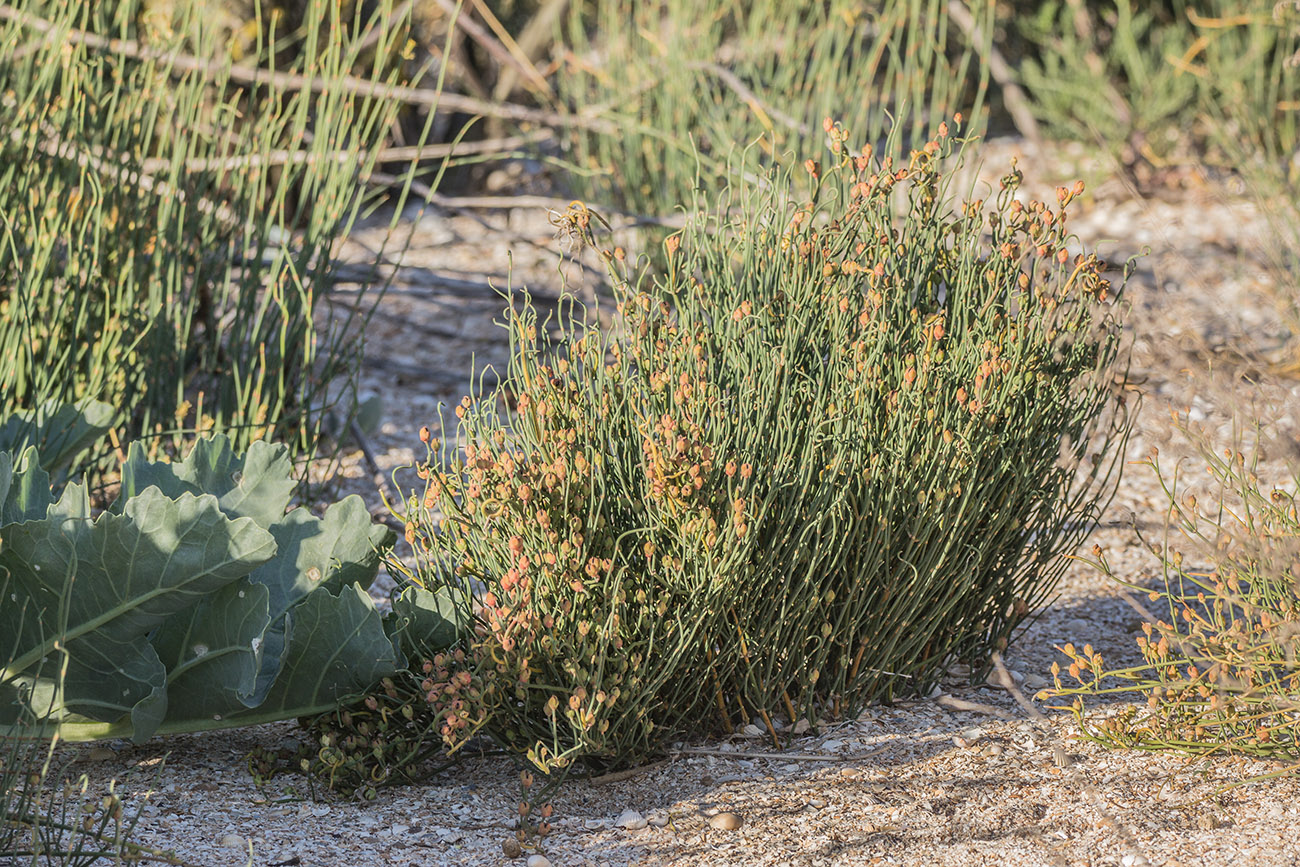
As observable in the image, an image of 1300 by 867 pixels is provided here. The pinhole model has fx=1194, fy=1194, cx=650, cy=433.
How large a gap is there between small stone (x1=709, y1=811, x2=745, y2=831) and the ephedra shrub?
15 centimetres

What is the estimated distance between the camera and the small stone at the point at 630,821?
5.07 ft

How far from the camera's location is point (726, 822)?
1.52 metres

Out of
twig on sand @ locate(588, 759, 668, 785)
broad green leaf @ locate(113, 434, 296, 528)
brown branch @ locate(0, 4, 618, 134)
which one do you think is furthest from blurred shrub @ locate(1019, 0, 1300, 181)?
broad green leaf @ locate(113, 434, 296, 528)

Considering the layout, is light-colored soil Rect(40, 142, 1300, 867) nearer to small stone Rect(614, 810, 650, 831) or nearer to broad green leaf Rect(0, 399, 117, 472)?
small stone Rect(614, 810, 650, 831)

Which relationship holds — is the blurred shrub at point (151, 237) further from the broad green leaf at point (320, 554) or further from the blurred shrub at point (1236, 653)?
the blurred shrub at point (1236, 653)

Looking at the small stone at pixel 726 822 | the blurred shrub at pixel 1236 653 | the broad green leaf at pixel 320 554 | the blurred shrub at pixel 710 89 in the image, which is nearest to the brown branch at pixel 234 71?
the blurred shrub at pixel 710 89

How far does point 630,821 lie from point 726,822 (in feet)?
0.42

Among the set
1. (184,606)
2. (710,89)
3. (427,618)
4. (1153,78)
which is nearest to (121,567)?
(184,606)

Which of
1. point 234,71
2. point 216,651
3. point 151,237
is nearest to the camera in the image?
point 216,651

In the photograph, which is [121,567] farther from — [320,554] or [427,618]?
[427,618]

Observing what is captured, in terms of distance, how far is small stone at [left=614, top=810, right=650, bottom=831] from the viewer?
1544mm

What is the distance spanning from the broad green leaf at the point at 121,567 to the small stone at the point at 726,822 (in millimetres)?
658

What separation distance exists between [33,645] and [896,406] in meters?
1.18

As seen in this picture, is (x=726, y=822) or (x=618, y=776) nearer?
(x=726, y=822)
